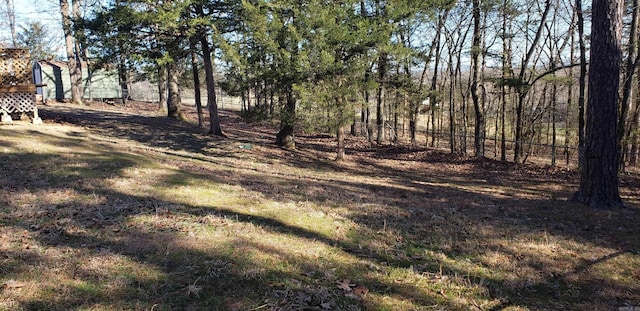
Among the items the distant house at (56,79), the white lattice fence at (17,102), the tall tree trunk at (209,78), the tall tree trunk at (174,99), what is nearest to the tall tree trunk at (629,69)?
the tall tree trunk at (209,78)

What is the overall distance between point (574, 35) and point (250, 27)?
18.2m

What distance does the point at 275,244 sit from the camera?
182 inches

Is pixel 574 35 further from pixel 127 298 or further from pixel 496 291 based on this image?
pixel 127 298

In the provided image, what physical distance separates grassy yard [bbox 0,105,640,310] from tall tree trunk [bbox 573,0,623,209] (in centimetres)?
46

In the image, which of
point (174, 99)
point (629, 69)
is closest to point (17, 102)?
point (174, 99)

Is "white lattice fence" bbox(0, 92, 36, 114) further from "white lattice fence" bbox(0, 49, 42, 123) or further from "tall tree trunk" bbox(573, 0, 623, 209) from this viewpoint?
"tall tree trunk" bbox(573, 0, 623, 209)

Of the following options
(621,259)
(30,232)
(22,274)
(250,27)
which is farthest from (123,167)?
(621,259)

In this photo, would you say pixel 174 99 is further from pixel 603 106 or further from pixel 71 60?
pixel 603 106

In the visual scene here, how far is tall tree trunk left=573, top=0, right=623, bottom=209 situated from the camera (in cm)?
660

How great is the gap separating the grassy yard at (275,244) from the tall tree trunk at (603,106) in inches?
18.2

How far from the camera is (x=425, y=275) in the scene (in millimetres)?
4145

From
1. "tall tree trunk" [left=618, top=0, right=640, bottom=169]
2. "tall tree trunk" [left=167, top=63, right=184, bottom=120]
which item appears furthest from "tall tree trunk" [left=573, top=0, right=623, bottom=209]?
"tall tree trunk" [left=167, top=63, right=184, bottom=120]

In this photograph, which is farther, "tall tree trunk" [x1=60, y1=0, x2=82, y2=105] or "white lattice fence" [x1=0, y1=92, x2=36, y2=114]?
"tall tree trunk" [x1=60, y1=0, x2=82, y2=105]

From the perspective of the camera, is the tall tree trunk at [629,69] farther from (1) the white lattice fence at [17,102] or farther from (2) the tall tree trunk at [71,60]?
(2) the tall tree trunk at [71,60]
